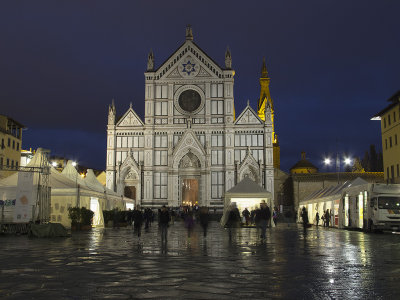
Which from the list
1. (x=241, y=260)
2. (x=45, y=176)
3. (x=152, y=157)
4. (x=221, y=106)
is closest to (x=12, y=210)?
(x=45, y=176)

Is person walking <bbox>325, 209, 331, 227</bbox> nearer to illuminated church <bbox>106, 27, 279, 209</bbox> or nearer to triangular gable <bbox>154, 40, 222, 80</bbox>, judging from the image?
illuminated church <bbox>106, 27, 279, 209</bbox>

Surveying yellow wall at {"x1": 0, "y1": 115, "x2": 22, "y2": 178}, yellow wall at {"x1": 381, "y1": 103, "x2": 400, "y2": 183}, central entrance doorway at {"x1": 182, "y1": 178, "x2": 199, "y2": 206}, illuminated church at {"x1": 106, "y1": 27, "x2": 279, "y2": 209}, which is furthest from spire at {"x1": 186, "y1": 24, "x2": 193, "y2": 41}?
yellow wall at {"x1": 381, "y1": 103, "x2": 400, "y2": 183}

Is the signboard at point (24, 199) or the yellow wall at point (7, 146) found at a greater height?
the yellow wall at point (7, 146)

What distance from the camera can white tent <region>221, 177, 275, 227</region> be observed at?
34.5 metres

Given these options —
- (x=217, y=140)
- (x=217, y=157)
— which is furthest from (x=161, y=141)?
(x=217, y=157)

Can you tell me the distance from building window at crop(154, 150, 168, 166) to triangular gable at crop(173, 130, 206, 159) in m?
1.46

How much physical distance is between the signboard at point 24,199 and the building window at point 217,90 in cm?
3837

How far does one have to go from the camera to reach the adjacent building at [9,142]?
185 ft

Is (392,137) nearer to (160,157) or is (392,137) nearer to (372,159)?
(160,157)

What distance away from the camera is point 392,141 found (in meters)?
47.6

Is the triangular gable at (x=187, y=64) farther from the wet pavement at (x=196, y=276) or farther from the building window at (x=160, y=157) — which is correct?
the wet pavement at (x=196, y=276)

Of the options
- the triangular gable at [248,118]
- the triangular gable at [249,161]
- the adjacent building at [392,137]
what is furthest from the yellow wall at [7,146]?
the adjacent building at [392,137]

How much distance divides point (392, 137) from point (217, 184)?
20.7m

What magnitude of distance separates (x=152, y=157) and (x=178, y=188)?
5.00m
